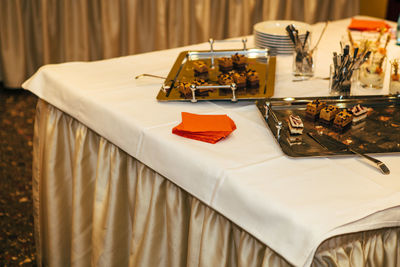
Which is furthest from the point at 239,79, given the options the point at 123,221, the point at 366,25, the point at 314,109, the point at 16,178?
the point at 16,178

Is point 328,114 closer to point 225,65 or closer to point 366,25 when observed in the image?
point 225,65

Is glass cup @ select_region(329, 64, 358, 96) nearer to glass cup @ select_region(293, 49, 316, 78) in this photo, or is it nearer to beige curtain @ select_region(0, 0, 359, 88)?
glass cup @ select_region(293, 49, 316, 78)

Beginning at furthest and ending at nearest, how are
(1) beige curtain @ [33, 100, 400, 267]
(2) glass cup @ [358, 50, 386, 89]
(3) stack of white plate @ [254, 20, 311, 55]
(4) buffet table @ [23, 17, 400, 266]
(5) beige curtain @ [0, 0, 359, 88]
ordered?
1. (5) beige curtain @ [0, 0, 359, 88]
2. (3) stack of white plate @ [254, 20, 311, 55]
3. (2) glass cup @ [358, 50, 386, 89]
4. (1) beige curtain @ [33, 100, 400, 267]
5. (4) buffet table @ [23, 17, 400, 266]

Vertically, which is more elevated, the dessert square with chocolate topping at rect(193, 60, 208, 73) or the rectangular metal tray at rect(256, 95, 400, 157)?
the dessert square with chocolate topping at rect(193, 60, 208, 73)

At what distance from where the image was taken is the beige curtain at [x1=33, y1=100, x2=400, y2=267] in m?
0.91

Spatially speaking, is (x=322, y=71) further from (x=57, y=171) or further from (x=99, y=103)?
(x=57, y=171)

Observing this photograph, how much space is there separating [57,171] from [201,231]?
590 mm

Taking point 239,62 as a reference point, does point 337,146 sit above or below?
below

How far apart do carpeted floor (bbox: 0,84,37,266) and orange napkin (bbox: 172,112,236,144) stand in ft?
3.16

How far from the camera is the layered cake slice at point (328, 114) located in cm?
103

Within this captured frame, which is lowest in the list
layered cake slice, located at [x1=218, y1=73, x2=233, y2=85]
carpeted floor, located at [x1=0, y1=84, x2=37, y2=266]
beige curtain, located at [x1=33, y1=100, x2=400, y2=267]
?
carpeted floor, located at [x1=0, y1=84, x2=37, y2=266]

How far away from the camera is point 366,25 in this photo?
1907 mm

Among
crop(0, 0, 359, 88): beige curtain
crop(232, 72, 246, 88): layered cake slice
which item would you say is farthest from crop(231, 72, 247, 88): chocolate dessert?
crop(0, 0, 359, 88): beige curtain

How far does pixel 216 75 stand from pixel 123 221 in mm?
494
